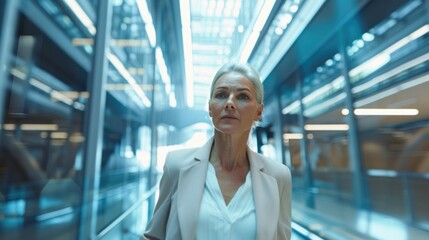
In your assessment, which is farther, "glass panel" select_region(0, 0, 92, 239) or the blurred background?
the blurred background

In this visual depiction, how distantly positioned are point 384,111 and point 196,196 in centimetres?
460

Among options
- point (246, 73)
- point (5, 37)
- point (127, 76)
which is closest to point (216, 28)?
point (127, 76)

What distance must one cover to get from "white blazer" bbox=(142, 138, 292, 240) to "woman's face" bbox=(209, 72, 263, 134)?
143 mm

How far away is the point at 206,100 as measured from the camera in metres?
1.23

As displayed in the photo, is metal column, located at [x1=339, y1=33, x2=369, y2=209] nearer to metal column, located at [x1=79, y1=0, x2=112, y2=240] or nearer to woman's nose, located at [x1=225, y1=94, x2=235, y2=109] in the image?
metal column, located at [x1=79, y1=0, x2=112, y2=240]

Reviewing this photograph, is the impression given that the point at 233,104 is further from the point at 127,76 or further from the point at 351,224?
the point at 127,76

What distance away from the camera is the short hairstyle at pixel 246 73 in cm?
105

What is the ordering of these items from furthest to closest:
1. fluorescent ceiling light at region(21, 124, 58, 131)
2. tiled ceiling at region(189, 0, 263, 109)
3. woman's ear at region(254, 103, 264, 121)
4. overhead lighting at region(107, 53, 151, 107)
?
tiled ceiling at region(189, 0, 263, 109) < overhead lighting at region(107, 53, 151, 107) < fluorescent ceiling light at region(21, 124, 58, 131) < woman's ear at region(254, 103, 264, 121)

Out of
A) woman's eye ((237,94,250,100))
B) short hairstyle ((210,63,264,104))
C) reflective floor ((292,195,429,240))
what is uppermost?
short hairstyle ((210,63,264,104))

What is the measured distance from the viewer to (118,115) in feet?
19.3

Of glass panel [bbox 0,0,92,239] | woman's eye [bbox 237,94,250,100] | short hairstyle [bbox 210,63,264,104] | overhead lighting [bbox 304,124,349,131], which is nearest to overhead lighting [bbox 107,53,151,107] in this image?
glass panel [bbox 0,0,92,239]

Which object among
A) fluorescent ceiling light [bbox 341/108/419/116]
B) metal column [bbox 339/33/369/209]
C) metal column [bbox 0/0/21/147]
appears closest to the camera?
metal column [bbox 0/0/21/147]

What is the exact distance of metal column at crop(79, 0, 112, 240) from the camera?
312 centimetres

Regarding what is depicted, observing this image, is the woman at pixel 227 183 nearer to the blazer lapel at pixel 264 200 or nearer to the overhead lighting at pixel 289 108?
the blazer lapel at pixel 264 200
